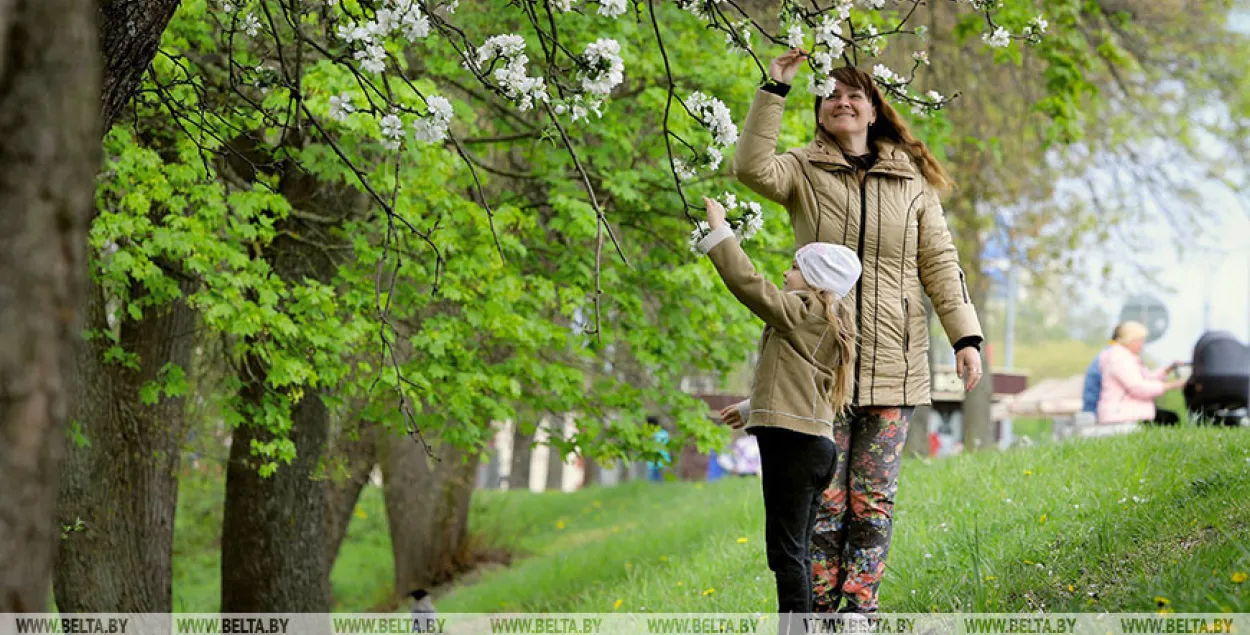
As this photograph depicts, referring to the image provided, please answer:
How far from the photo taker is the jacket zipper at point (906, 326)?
14.4 feet

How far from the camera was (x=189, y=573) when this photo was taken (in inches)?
750

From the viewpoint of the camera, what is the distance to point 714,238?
3.96 m

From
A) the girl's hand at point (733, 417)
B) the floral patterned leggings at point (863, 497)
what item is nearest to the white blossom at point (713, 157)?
the girl's hand at point (733, 417)

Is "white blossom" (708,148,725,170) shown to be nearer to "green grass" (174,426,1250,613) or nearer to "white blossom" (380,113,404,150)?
"white blossom" (380,113,404,150)

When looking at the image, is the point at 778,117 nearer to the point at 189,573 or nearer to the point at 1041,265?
the point at 1041,265

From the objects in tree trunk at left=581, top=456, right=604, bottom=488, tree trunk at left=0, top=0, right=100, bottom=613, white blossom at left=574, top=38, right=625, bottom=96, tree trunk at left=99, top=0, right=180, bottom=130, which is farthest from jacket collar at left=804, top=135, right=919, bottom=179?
tree trunk at left=581, top=456, right=604, bottom=488

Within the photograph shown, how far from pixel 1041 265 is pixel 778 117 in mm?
14905

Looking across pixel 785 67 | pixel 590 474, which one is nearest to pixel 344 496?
pixel 785 67

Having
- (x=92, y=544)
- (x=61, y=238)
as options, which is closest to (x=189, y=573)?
(x=92, y=544)

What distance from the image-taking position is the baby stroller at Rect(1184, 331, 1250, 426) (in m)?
10.9

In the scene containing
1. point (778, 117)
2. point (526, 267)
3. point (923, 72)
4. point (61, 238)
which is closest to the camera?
point (61, 238)

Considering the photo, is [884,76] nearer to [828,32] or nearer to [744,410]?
[828,32]

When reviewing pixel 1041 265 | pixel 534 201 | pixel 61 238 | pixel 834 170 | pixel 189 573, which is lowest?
pixel 189 573

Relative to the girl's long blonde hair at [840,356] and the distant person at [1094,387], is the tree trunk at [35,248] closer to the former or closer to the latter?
the girl's long blonde hair at [840,356]
